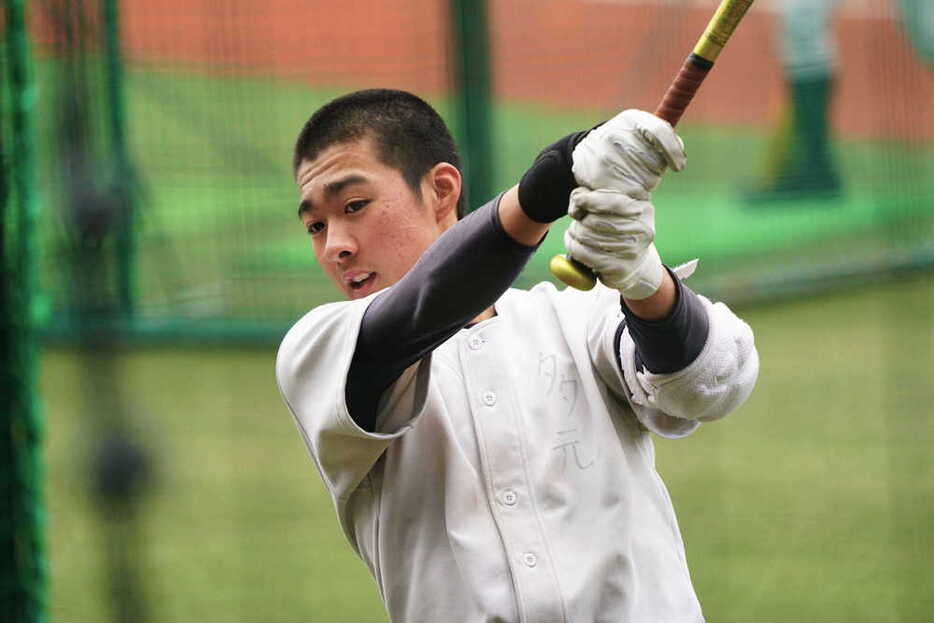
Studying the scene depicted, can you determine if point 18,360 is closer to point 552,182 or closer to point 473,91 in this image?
point 552,182

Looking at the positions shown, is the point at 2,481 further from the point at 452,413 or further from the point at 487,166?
the point at 487,166

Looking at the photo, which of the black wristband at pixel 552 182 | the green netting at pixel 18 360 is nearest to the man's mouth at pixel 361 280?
the black wristband at pixel 552 182

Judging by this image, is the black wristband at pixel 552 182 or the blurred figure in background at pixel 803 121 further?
the blurred figure in background at pixel 803 121

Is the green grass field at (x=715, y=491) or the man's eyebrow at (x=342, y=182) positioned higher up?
the man's eyebrow at (x=342, y=182)

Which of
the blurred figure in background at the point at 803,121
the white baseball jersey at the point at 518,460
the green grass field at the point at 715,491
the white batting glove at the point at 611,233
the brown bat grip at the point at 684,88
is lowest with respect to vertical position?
the green grass field at the point at 715,491

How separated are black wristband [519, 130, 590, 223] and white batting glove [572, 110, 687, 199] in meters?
0.07

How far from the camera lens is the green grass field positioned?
382 cm

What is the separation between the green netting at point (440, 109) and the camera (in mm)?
6426

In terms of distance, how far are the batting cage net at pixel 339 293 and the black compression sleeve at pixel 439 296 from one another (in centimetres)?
94

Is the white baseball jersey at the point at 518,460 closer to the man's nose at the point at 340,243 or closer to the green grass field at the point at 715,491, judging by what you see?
the man's nose at the point at 340,243

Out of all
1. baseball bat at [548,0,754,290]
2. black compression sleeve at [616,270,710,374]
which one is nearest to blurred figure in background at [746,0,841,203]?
black compression sleeve at [616,270,710,374]

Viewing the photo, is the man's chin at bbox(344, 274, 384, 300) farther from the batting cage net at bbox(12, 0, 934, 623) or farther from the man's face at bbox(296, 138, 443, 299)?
the batting cage net at bbox(12, 0, 934, 623)

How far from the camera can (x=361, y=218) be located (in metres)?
1.83

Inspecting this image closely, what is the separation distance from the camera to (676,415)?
1.65 meters
